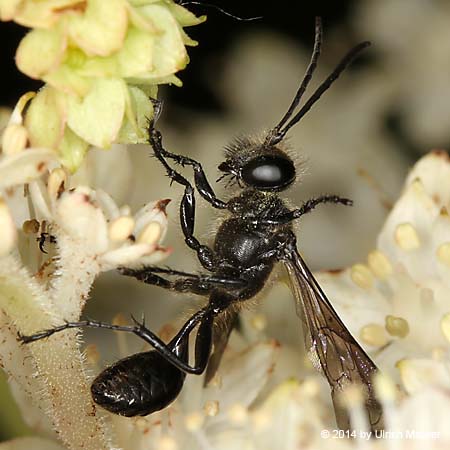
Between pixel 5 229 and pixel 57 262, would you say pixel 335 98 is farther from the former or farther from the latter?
pixel 5 229

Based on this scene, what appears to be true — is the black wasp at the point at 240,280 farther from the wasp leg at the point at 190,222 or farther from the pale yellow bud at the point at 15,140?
the pale yellow bud at the point at 15,140

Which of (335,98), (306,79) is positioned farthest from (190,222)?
(335,98)

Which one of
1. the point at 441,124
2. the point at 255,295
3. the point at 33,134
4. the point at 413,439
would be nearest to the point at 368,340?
the point at 255,295

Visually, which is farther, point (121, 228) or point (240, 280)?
point (240, 280)

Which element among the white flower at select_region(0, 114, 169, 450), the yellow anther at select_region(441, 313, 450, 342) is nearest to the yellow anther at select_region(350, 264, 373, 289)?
the yellow anther at select_region(441, 313, 450, 342)

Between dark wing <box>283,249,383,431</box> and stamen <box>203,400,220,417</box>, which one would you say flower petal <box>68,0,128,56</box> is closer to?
dark wing <box>283,249,383,431</box>

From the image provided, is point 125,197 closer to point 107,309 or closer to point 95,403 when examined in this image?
point 95,403
